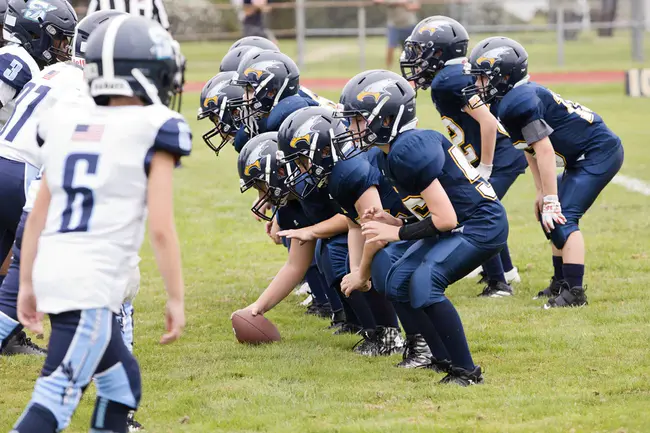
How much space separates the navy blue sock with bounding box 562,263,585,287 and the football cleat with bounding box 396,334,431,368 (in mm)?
1591

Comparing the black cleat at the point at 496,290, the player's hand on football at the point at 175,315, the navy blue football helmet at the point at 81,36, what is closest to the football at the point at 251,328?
the navy blue football helmet at the point at 81,36

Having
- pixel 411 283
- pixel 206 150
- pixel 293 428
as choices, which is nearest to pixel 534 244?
pixel 411 283

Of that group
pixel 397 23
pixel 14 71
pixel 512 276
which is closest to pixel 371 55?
pixel 397 23

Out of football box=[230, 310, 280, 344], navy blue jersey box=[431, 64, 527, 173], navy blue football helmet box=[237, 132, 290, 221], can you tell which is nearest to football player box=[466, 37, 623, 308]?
navy blue jersey box=[431, 64, 527, 173]

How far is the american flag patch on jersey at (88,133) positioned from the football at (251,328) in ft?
8.58

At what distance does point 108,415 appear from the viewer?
12.1 ft

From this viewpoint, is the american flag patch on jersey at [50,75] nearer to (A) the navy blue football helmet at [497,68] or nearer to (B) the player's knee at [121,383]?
(B) the player's knee at [121,383]

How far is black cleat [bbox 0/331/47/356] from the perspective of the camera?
5957 mm

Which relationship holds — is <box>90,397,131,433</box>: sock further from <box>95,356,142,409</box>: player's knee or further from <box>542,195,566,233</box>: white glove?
<box>542,195,566,233</box>: white glove

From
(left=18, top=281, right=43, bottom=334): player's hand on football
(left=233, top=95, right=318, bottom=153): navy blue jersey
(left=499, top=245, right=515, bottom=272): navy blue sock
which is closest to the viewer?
(left=18, top=281, right=43, bottom=334): player's hand on football

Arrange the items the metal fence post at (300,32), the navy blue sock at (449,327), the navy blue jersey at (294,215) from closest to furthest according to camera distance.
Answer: the navy blue sock at (449,327), the navy blue jersey at (294,215), the metal fence post at (300,32)

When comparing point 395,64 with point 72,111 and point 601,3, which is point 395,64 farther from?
point 72,111

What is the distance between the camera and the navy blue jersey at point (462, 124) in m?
6.97

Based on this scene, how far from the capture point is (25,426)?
11.4 ft
